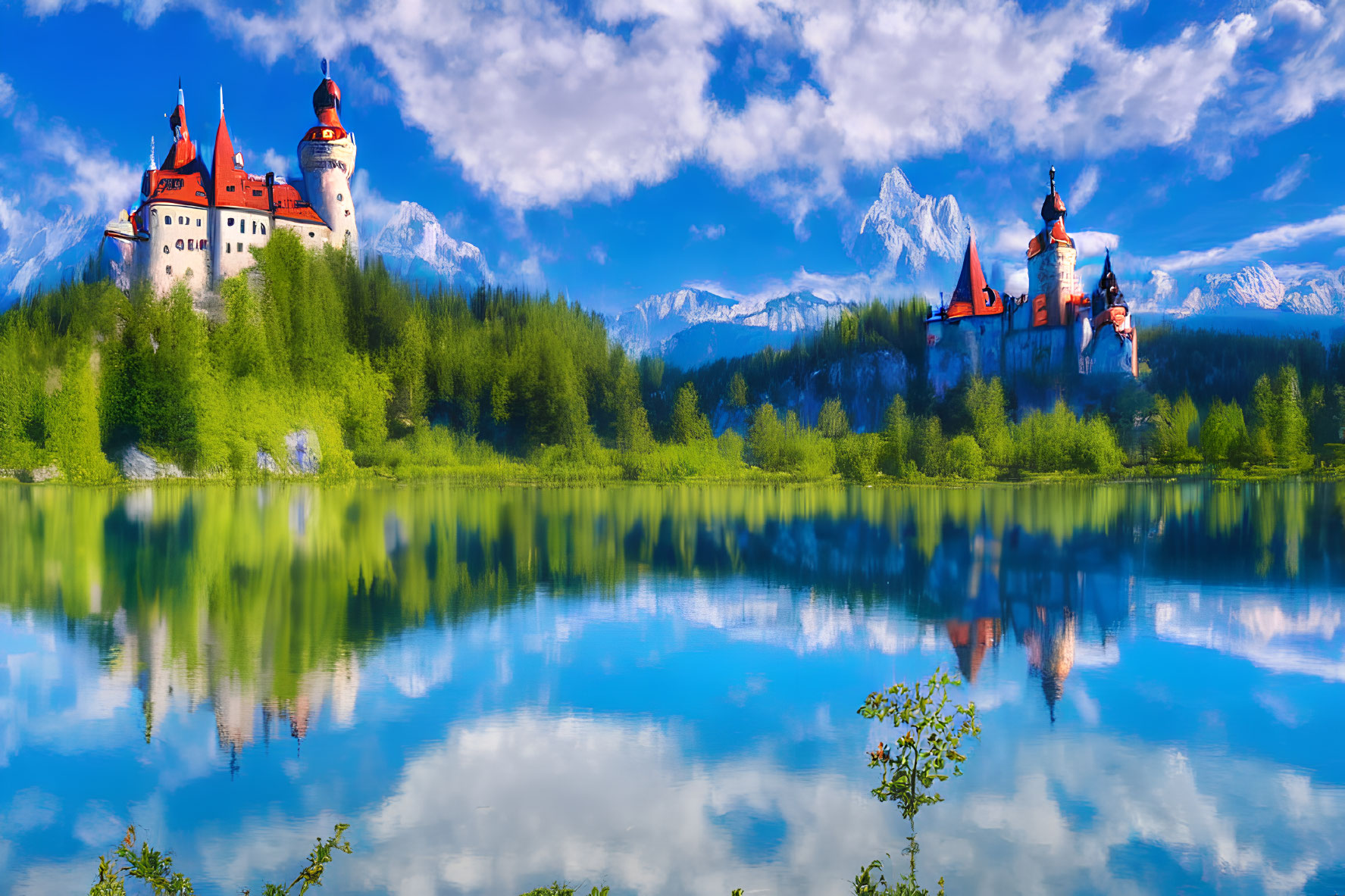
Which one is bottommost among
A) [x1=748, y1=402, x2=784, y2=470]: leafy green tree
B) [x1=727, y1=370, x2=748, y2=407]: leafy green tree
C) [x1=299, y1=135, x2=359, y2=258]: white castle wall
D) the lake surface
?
the lake surface

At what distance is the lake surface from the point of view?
8305 millimetres

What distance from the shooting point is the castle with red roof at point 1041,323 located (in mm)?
104438

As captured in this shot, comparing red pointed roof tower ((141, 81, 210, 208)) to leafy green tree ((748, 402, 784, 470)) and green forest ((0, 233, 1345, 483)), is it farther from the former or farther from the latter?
leafy green tree ((748, 402, 784, 470))

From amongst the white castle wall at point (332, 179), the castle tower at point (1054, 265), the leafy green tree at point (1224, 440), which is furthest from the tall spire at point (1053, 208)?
the white castle wall at point (332, 179)

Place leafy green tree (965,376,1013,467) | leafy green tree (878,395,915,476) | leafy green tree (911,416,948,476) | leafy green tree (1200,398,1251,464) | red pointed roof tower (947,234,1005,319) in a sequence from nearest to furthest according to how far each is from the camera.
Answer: leafy green tree (878,395,915,476)
leafy green tree (911,416,948,476)
leafy green tree (1200,398,1251,464)
leafy green tree (965,376,1013,467)
red pointed roof tower (947,234,1005,319)

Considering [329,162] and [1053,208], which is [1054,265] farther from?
[329,162]

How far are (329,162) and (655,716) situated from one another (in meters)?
94.8

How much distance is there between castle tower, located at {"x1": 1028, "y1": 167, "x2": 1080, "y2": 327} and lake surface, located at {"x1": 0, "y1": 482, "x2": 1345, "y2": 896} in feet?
289

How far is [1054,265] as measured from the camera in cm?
10794

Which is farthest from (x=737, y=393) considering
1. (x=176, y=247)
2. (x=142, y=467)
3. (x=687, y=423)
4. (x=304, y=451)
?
(x=142, y=467)

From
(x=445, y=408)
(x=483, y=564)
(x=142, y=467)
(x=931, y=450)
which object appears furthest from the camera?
(x=445, y=408)

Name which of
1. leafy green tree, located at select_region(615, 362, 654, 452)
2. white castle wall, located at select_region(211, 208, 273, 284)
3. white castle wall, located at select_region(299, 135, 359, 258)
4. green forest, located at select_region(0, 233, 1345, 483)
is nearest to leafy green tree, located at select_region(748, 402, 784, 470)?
green forest, located at select_region(0, 233, 1345, 483)

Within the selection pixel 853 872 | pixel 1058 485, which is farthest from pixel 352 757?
pixel 1058 485

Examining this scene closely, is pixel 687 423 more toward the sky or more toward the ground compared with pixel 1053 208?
more toward the ground
